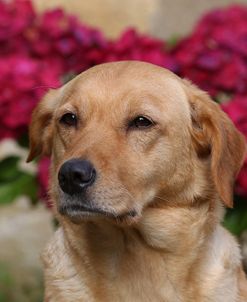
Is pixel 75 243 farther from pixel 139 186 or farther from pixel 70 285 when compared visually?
pixel 139 186

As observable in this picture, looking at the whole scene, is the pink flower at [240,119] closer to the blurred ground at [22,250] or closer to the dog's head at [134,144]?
the dog's head at [134,144]

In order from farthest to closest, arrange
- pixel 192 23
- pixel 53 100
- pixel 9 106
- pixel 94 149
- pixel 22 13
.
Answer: pixel 192 23, pixel 22 13, pixel 9 106, pixel 53 100, pixel 94 149

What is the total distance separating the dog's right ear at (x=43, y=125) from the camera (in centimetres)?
509

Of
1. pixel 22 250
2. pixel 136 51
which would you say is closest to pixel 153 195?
pixel 136 51

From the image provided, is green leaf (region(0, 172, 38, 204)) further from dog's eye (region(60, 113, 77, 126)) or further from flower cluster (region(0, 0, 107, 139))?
dog's eye (region(60, 113, 77, 126))

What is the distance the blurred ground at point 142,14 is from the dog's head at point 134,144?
607 centimetres

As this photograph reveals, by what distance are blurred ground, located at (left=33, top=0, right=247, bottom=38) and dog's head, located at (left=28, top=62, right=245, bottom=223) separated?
19.9 ft

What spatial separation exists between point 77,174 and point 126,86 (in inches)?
23.4

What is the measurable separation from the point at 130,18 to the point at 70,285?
668 cm

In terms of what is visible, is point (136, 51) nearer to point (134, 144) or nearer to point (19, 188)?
point (19, 188)

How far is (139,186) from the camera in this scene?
14.6 feet

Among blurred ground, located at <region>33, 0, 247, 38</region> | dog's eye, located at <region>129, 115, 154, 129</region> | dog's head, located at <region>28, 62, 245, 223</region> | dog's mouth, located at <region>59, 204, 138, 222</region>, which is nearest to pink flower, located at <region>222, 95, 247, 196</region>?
dog's head, located at <region>28, 62, 245, 223</region>

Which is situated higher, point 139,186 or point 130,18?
point 139,186

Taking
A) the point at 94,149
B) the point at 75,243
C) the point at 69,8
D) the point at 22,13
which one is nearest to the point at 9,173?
the point at 22,13
